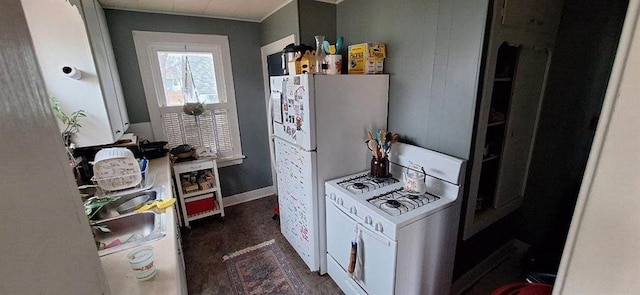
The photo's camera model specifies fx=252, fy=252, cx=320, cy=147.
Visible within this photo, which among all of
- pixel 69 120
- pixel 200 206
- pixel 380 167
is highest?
pixel 69 120

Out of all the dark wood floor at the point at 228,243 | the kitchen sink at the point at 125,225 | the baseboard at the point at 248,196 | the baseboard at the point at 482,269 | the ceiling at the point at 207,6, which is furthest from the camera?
the baseboard at the point at 248,196

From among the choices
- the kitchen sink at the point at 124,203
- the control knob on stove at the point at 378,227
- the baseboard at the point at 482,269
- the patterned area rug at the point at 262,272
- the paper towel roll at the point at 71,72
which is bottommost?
the patterned area rug at the point at 262,272

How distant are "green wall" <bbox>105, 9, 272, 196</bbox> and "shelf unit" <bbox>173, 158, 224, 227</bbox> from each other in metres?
0.36

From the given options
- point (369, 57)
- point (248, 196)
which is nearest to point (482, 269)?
point (369, 57)

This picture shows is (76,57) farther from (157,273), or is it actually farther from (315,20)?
(315,20)

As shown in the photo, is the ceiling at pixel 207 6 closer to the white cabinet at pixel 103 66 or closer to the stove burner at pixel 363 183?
the white cabinet at pixel 103 66

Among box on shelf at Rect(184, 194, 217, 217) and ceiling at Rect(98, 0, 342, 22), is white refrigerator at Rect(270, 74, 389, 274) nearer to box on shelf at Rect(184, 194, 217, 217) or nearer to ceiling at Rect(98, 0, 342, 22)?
ceiling at Rect(98, 0, 342, 22)

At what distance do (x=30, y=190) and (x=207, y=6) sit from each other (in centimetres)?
253

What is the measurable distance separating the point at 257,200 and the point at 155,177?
1.49 metres

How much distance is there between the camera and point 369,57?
187 cm

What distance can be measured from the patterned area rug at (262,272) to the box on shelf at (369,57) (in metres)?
1.72

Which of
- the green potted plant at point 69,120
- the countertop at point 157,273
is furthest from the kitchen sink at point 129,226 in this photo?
the green potted plant at point 69,120

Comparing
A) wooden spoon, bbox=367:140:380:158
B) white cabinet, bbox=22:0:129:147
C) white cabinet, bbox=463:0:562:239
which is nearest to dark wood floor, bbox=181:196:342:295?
wooden spoon, bbox=367:140:380:158

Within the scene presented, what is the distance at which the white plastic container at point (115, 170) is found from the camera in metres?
1.65
